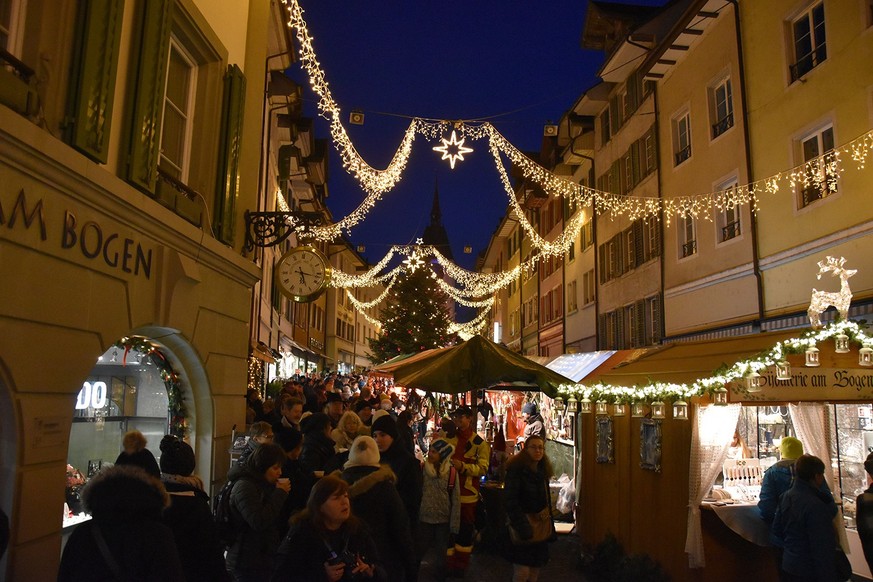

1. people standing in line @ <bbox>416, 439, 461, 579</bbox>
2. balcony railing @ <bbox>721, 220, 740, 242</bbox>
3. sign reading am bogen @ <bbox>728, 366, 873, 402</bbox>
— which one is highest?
balcony railing @ <bbox>721, 220, 740, 242</bbox>

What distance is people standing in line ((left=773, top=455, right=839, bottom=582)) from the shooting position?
6.31 m

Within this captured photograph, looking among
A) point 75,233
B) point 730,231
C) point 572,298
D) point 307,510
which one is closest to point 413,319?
point 572,298

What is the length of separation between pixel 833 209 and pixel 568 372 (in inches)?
225

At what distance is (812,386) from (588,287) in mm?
20795

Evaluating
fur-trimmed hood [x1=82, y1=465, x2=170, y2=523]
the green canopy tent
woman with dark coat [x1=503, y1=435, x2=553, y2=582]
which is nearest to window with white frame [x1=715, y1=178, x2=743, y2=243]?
the green canopy tent

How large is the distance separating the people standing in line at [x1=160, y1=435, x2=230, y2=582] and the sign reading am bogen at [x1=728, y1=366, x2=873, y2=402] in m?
5.73

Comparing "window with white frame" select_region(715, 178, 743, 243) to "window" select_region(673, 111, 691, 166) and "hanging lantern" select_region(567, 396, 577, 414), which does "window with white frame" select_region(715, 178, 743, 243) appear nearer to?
"window" select_region(673, 111, 691, 166)

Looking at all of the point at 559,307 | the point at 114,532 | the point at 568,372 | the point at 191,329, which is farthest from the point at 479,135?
the point at 559,307

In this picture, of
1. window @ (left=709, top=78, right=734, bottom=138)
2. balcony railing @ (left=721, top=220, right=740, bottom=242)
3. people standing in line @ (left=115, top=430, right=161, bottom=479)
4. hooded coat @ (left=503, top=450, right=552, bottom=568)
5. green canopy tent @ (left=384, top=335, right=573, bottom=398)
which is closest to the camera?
people standing in line @ (left=115, top=430, right=161, bottom=479)

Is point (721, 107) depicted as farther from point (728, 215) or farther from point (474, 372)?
point (474, 372)

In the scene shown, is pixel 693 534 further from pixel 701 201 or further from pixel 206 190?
pixel 701 201

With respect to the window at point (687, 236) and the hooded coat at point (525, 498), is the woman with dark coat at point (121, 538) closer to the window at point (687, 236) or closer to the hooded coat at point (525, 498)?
the hooded coat at point (525, 498)

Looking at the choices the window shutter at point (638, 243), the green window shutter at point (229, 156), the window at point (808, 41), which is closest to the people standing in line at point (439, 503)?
the green window shutter at point (229, 156)

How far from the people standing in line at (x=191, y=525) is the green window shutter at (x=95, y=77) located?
249 cm
